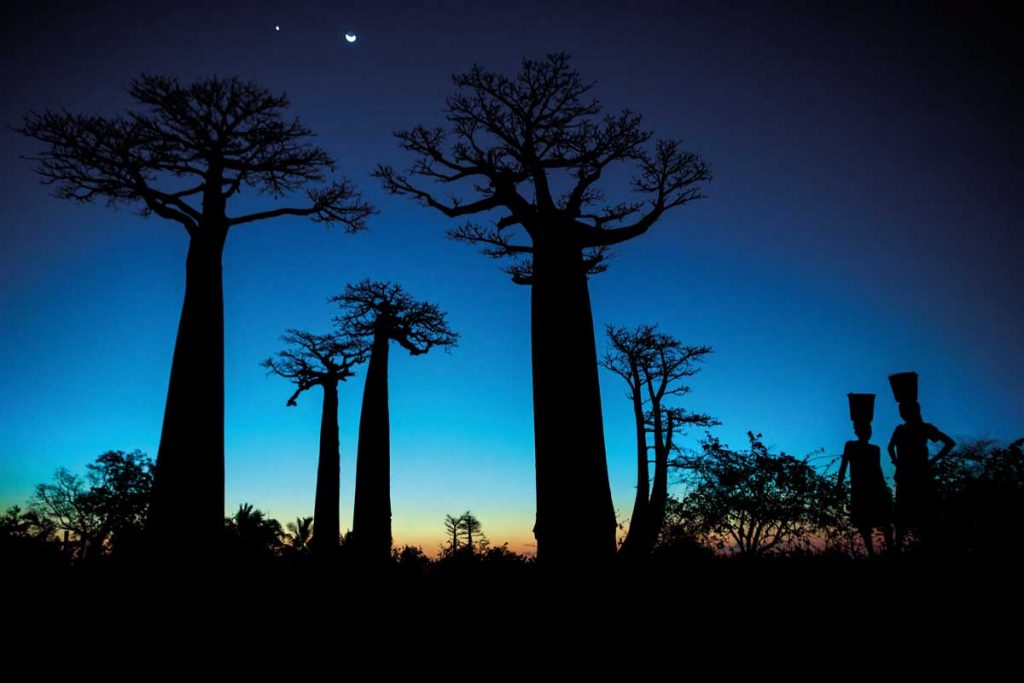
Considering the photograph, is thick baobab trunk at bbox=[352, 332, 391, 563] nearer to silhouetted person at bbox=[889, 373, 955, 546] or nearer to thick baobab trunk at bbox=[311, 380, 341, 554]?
thick baobab trunk at bbox=[311, 380, 341, 554]

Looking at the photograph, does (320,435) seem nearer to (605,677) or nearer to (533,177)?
(533,177)

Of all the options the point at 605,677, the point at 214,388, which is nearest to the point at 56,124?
the point at 214,388

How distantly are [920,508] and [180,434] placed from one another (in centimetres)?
951

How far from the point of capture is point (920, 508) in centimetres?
545

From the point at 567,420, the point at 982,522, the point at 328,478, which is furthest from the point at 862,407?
the point at 328,478

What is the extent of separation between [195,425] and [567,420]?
5629 mm

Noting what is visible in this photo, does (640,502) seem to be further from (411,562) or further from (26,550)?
(26,550)

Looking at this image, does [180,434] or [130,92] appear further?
[130,92]

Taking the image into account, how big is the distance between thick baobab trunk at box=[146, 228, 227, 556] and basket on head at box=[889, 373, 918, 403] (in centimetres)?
905

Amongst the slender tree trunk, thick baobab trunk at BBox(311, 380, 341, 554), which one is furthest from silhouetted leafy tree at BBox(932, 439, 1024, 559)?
thick baobab trunk at BBox(311, 380, 341, 554)

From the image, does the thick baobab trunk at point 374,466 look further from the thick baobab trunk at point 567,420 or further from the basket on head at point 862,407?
the basket on head at point 862,407

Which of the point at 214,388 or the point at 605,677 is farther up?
the point at 214,388

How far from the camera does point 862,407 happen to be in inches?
243

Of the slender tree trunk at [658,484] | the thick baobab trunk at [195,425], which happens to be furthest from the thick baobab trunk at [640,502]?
the thick baobab trunk at [195,425]
